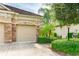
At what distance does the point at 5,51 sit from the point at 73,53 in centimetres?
187

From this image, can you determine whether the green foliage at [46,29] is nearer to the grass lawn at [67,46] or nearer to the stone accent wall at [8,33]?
the grass lawn at [67,46]

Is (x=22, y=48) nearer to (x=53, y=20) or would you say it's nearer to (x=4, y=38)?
(x=4, y=38)

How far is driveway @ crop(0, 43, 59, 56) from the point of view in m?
6.98

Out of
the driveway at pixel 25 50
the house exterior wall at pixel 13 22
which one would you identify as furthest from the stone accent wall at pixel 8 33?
the driveway at pixel 25 50

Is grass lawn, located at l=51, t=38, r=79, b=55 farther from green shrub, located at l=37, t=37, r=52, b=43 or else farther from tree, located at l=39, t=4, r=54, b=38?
tree, located at l=39, t=4, r=54, b=38

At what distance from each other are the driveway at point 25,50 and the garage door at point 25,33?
14cm

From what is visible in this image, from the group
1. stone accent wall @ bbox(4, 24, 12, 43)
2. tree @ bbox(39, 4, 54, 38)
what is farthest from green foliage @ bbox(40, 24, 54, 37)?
stone accent wall @ bbox(4, 24, 12, 43)

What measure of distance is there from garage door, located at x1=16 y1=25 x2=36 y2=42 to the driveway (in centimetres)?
14

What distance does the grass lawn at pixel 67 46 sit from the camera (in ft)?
22.8

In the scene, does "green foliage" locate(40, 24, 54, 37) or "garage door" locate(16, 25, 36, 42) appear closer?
"green foliage" locate(40, 24, 54, 37)

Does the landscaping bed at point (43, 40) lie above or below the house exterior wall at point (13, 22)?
below

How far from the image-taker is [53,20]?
709 cm

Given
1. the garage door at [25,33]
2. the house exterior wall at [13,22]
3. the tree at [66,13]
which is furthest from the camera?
the garage door at [25,33]

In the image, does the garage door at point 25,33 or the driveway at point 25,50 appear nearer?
the driveway at point 25,50
